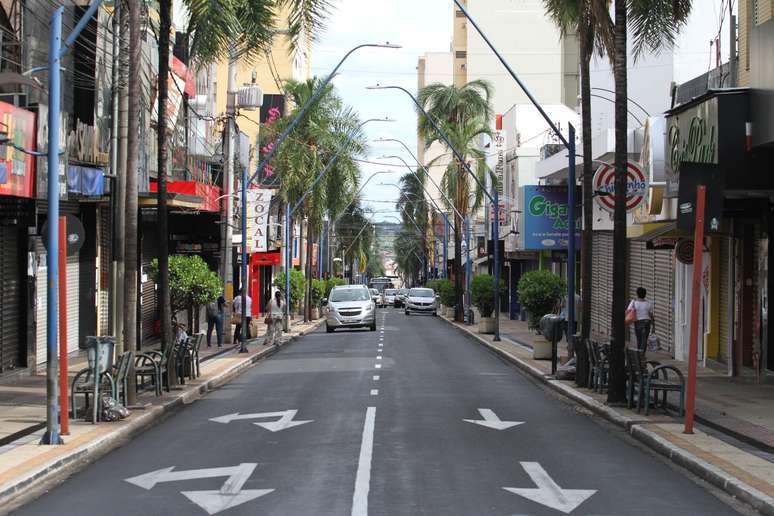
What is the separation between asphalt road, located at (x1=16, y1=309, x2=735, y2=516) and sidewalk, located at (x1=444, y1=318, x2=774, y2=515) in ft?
0.96

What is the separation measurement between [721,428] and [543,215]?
95.0ft

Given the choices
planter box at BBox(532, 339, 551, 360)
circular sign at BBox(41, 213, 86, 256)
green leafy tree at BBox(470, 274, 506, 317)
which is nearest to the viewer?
circular sign at BBox(41, 213, 86, 256)

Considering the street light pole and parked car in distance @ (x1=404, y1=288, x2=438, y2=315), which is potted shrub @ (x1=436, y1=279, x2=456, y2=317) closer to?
parked car in distance @ (x1=404, y1=288, x2=438, y2=315)

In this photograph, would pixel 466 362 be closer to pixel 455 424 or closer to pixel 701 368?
pixel 701 368

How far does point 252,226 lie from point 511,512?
31.8m

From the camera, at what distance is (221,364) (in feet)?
92.2

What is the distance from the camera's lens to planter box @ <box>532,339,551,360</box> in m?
28.8

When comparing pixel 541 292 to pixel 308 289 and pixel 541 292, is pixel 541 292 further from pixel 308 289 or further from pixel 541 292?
pixel 308 289

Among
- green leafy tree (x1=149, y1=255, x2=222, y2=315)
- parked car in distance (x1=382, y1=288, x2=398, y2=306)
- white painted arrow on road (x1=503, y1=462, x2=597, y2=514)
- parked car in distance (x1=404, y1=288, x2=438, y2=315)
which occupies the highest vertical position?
green leafy tree (x1=149, y1=255, x2=222, y2=315)

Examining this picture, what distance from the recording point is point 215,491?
35.9ft

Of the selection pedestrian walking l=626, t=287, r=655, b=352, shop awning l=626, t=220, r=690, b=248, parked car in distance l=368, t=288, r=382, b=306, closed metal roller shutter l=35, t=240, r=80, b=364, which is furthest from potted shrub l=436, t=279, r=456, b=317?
pedestrian walking l=626, t=287, r=655, b=352

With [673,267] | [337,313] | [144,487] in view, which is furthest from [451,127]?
[144,487]

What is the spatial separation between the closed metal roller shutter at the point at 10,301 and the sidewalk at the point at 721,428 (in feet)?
37.3

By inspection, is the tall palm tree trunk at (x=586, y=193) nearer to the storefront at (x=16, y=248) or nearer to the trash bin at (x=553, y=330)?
the trash bin at (x=553, y=330)
